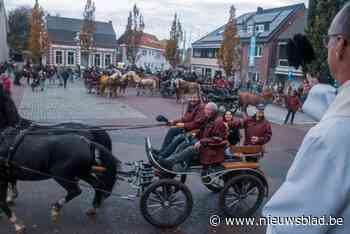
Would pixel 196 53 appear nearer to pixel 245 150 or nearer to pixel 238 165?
pixel 245 150

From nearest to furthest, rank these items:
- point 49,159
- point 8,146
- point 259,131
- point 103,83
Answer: point 8,146 → point 49,159 → point 259,131 → point 103,83

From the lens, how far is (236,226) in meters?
5.11

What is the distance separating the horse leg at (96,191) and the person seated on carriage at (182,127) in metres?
1.11

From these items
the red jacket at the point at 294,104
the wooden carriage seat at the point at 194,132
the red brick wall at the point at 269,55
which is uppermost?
the red brick wall at the point at 269,55

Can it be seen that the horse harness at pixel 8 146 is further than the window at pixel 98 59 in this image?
No

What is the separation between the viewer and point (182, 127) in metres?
6.38

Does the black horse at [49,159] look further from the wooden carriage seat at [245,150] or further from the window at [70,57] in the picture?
the window at [70,57]

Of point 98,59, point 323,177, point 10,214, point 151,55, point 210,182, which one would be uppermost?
point 151,55

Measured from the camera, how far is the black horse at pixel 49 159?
4.62m

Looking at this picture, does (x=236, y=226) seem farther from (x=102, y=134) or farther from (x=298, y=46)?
(x=298, y=46)

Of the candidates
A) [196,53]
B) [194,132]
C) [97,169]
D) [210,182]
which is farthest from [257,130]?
[196,53]

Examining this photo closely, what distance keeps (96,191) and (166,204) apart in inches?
40.4

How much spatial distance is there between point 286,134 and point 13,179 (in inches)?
415

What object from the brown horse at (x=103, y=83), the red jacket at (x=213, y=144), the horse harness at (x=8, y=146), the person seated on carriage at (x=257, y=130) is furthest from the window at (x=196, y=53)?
the horse harness at (x=8, y=146)
